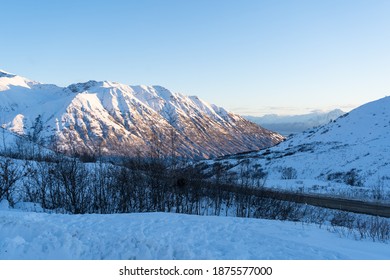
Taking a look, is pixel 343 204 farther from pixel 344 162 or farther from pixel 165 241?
pixel 344 162

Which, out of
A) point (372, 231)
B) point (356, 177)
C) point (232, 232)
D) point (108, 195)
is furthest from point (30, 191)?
point (356, 177)

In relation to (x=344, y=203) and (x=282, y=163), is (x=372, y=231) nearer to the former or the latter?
(x=344, y=203)

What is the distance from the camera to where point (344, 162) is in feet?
182

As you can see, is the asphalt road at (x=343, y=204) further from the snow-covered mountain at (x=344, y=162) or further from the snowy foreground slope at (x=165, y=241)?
the snowy foreground slope at (x=165, y=241)

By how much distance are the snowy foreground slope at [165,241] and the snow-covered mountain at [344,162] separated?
53.3ft

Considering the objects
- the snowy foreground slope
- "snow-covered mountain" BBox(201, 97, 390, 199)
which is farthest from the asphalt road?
the snowy foreground slope

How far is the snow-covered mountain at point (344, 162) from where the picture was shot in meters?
37.1

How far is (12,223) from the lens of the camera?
39.0ft

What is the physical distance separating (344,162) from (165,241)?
51804mm

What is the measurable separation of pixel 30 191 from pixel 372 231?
77.8ft

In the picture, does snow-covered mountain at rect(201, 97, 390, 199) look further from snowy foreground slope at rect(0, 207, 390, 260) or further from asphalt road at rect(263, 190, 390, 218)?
snowy foreground slope at rect(0, 207, 390, 260)

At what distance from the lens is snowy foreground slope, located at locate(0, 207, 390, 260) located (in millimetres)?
9828
